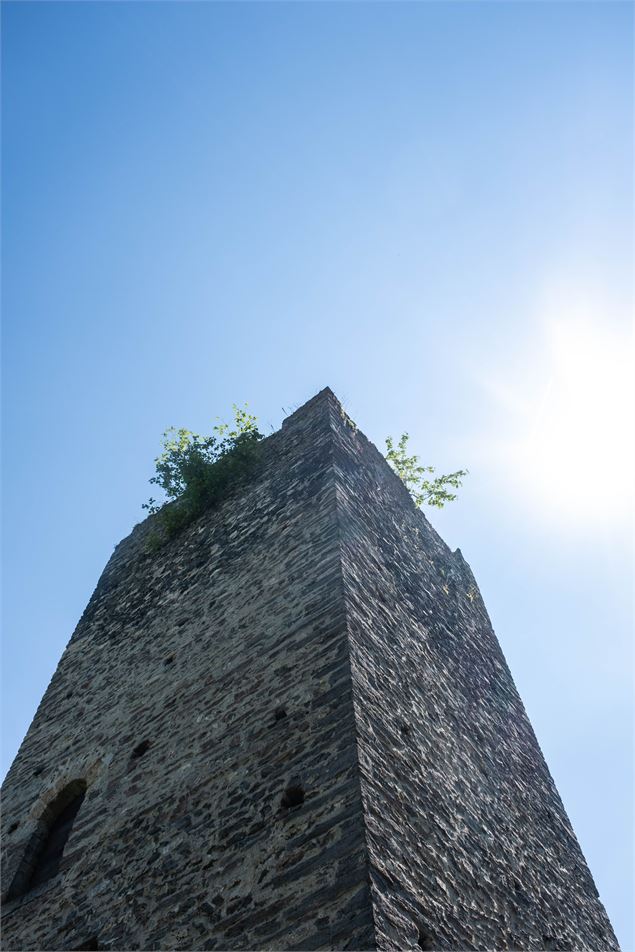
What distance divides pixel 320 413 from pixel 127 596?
3273 mm

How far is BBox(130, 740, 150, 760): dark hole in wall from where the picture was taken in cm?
725

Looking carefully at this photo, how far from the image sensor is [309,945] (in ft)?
15.2

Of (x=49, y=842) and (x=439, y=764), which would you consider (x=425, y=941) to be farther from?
(x=49, y=842)

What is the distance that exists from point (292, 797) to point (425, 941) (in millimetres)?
1186

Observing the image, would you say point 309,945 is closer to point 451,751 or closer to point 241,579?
point 451,751

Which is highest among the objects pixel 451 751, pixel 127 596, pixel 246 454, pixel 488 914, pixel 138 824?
pixel 246 454

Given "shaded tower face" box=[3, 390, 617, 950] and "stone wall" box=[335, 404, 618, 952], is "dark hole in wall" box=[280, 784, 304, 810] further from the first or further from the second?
"stone wall" box=[335, 404, 618, 952]

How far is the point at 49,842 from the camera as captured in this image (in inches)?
294

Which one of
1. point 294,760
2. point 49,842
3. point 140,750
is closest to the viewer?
point 294,760

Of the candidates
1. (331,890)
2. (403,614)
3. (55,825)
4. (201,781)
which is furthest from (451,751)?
(55,825)

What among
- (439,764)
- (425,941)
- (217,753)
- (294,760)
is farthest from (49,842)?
(425,941)

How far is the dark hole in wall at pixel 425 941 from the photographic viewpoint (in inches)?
193

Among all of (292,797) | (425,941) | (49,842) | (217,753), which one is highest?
(49,842)

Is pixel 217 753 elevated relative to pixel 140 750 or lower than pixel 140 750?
lower
